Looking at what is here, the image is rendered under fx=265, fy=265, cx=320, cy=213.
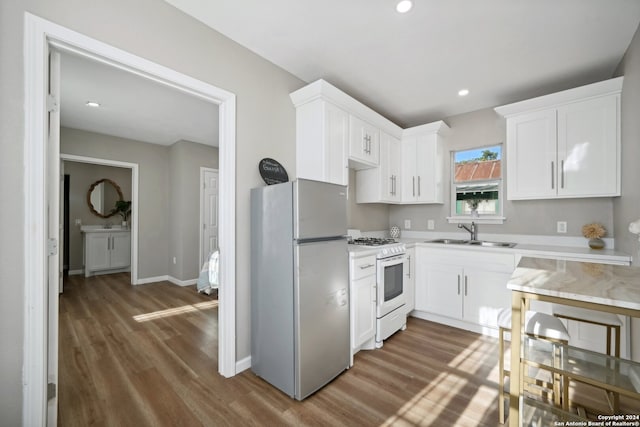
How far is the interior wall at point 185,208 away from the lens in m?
4.88

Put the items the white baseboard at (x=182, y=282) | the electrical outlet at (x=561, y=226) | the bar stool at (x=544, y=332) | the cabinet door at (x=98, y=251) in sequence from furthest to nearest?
the cabinet door at (x=98, y=251)
the white baseboard at (x=182, y=282)
the electrical outlet at (x=561, y=226)
the bar stool at (x=544, y=332)

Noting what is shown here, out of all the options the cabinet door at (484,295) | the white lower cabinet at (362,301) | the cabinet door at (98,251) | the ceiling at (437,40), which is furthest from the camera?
the cabinet door at (98,251)

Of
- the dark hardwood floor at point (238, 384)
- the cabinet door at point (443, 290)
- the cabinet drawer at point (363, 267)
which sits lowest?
the dark hardwood floor at point (238, 384)

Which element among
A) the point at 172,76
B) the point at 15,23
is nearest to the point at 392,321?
the point at 172,76

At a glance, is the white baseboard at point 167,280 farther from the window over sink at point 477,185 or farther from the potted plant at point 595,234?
the potted plant at point 595,234

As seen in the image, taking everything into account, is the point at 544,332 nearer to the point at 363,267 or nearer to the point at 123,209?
the point at 363,267

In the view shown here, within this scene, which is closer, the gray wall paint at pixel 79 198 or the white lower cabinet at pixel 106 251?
the white lower cabinet at pixel 106 251

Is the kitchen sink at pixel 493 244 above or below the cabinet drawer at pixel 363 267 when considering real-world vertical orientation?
above

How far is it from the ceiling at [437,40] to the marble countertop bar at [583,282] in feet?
5.69

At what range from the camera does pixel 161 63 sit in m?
1.76

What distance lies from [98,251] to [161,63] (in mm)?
5412

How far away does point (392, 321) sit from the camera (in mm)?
2686

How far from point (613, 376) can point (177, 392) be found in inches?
98.6

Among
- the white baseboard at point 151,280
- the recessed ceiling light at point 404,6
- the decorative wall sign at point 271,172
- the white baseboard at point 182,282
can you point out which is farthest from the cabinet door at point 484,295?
the white baseboard at point 151,280
